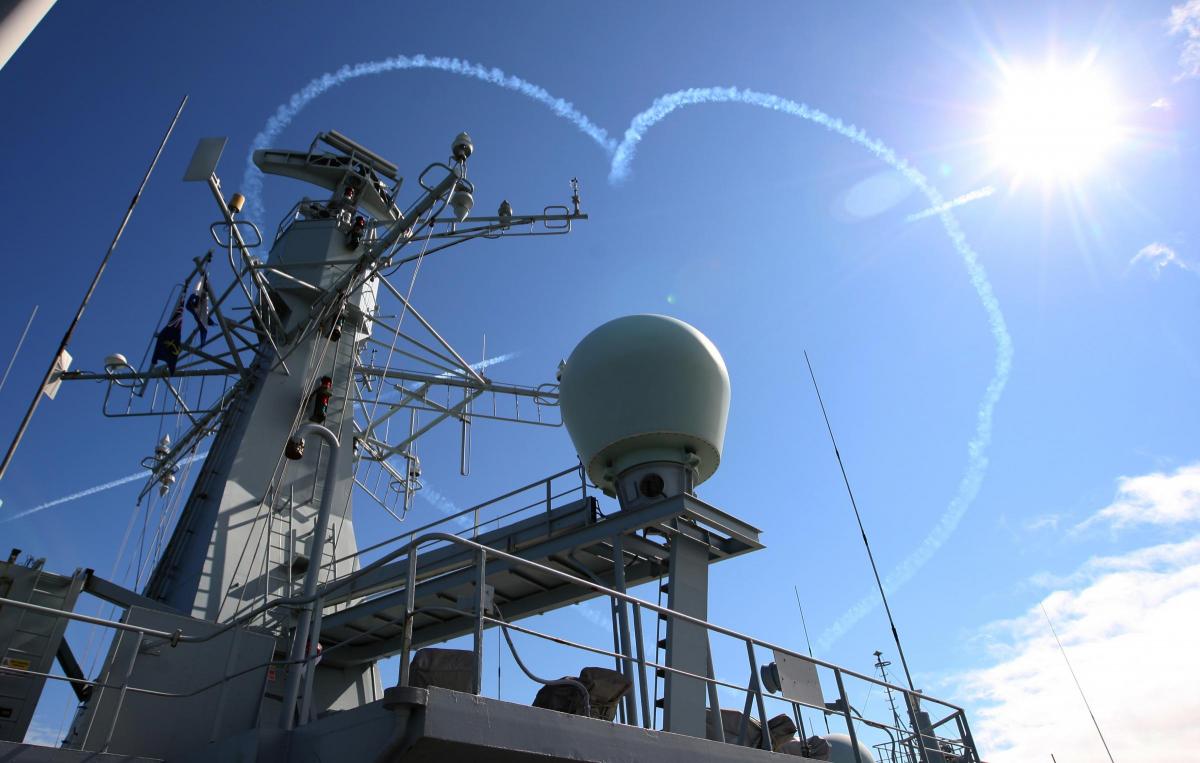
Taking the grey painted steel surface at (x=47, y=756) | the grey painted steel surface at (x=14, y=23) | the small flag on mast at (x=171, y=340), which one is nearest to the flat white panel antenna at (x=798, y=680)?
the grey painted steel surface at (x=47, y=756)

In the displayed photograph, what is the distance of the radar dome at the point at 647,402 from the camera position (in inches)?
364

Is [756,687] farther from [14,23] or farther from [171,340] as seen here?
[171,340]

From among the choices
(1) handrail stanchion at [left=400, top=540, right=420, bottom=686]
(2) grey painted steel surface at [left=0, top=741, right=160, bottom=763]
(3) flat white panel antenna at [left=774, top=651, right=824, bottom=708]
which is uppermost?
(3) flat white panel antenna at [left=774, top=651, right=824, bottom=708]

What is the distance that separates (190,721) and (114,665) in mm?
956

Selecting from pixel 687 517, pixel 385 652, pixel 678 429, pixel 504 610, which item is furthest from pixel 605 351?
pixel 385 652

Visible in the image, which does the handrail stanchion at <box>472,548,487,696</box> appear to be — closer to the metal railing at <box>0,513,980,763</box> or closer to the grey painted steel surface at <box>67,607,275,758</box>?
the metal railing at <box>0,513,980,763</box>

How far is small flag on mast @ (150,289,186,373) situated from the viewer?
1325 centimetres

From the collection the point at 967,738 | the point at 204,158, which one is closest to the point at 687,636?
the point at 967,738

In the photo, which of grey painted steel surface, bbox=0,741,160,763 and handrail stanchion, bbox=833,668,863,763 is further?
handrail stanchion, bbox=833,668,863,763

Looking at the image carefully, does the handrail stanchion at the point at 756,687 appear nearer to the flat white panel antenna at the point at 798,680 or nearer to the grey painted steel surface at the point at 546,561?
the flat white panel antenna at the point at 798,680

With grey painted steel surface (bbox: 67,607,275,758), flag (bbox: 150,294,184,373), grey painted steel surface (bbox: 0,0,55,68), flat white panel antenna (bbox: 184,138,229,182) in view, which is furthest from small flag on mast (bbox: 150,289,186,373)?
grey painted steel surface (bbox: 0,0,55,68)

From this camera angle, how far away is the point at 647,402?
9297mm

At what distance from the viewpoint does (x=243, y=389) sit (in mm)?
13938

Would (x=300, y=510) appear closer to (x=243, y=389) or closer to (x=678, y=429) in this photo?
(x=243, y=389)
